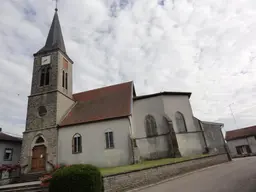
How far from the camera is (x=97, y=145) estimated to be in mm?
16938

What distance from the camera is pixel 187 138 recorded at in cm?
1902

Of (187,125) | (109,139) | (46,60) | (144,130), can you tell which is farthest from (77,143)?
(187,125)

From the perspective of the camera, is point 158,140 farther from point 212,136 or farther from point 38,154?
point 38,154

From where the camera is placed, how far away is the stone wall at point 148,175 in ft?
28.7

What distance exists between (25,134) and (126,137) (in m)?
11.1

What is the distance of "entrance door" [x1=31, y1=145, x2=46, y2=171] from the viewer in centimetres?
1703

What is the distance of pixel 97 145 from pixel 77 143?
221 centimetres

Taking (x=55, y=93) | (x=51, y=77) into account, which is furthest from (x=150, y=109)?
(x=51, y=77)

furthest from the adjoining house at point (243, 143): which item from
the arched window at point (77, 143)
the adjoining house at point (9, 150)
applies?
the adjoining house at point (9, 150)

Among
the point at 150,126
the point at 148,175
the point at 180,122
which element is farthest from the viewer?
the point at 180,122

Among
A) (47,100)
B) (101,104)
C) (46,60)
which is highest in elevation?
(46,60)

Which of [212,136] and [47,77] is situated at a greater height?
[47,77]

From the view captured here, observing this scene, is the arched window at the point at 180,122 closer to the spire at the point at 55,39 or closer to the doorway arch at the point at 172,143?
the doorway arch at the point at 172,143

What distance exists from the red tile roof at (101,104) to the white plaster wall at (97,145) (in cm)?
72
